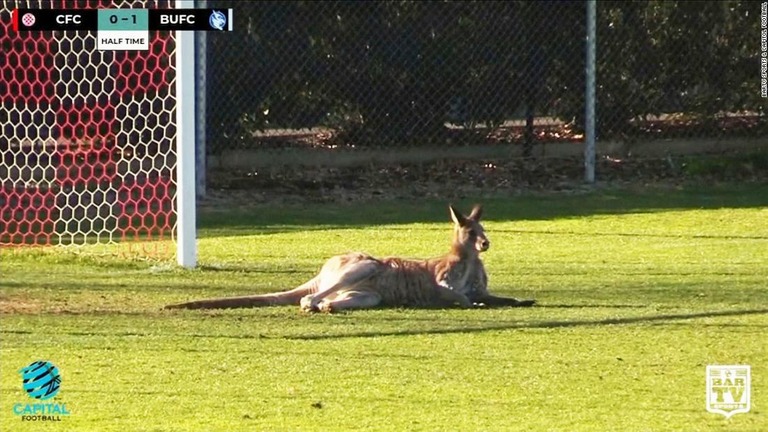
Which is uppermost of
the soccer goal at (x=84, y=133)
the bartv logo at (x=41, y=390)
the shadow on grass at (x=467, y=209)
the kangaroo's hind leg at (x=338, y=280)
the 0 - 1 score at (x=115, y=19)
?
the 0 - 1 score at (x=115, y=19)

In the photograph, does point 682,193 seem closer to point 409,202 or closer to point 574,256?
point 409,202

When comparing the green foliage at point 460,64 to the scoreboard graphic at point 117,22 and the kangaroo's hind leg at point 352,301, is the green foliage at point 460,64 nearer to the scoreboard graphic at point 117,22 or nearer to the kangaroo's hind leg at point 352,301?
the scoreboard graphic at point 117,22

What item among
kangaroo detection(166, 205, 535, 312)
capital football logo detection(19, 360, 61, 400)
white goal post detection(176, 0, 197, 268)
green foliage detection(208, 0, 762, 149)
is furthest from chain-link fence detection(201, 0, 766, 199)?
capital football logo detection(19, 360, 61, 400)

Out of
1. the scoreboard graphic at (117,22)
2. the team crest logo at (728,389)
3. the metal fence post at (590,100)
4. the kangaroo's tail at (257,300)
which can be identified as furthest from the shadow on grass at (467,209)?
the team crest logo at (728,389)

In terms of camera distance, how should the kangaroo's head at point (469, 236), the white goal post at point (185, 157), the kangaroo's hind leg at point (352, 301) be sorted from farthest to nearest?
the white goal post at point (185, 157) → the kangaroo's head at point (469, 236) → the kangaroo's hind leg at point (352, 301)

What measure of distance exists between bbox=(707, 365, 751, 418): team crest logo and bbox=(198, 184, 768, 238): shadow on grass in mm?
6028

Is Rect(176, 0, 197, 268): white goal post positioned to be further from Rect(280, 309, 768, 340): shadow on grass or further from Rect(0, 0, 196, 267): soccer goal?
Rect(280, 309, 768, 340): shadow on grass

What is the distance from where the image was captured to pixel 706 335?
808cm

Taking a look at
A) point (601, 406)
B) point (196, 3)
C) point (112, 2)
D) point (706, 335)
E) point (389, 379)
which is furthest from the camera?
point (196, 3)

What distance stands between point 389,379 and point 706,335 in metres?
1.93

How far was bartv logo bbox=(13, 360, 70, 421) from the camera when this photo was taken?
6238 mm

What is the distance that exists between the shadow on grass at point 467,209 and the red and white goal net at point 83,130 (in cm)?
59

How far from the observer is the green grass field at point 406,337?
6.33 meters

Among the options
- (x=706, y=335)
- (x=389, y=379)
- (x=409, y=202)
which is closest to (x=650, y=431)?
(x=389, y=379)
